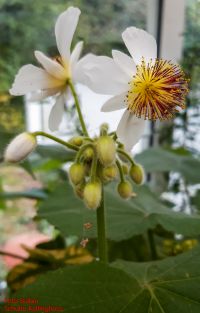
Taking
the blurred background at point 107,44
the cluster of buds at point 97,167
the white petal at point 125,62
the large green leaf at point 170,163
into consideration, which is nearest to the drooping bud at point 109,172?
the cluster of buds at point 97,167

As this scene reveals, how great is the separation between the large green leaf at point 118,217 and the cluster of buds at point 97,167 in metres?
0.09

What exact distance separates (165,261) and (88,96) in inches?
26.8

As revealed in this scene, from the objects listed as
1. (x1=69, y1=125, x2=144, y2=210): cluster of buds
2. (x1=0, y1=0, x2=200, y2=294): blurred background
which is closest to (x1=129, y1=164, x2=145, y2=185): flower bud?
(x1=69, y1=125, x2=144, y2=210): cluster of buds

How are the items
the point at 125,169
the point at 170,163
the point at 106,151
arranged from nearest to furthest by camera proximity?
the point at 106,151 → the point at 125,169 → the point at 170,163

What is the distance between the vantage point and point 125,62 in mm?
454

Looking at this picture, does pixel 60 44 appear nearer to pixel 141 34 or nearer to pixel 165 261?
pixel 141 34

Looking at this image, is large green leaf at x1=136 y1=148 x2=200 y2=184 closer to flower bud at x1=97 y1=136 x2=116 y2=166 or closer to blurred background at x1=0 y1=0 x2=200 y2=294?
blurred background at x1=0 y1=0 x2=200 y2=294

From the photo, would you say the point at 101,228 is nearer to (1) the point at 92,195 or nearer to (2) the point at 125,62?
(1) the point at 92,195

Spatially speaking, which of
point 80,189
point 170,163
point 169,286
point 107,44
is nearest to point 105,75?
point 80,189

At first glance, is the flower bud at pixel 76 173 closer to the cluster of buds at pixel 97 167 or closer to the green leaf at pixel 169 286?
the cluster of buds at pixel 97 167

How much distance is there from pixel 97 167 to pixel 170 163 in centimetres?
50

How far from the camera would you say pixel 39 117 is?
4.61 ft

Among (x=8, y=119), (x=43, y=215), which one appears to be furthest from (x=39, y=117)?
(x=43, y=215)

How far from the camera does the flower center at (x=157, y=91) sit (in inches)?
18.6
